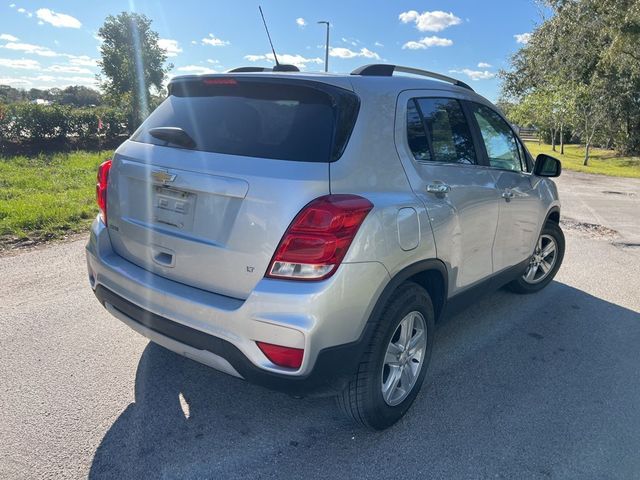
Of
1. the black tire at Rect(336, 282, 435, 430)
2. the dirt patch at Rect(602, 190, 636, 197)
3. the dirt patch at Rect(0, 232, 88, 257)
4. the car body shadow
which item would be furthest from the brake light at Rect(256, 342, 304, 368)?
the dirt patch at Rect(602, 190, 636, 197)

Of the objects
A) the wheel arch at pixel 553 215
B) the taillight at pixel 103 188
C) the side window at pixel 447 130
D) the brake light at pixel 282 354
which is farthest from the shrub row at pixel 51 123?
the brake light at pixel 282 354

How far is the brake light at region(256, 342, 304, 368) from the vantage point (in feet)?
7.06

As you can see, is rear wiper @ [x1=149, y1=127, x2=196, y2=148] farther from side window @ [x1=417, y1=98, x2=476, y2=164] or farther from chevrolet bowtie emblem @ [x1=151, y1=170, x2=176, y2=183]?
side window @ [x1=417, y1=98, x2=476, y2=164]

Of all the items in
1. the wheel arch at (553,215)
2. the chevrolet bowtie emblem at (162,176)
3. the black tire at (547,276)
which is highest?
the chevrolet bowtie emblem at (162,176)

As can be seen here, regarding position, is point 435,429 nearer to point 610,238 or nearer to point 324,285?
point 324,285

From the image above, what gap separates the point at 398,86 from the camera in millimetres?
2783

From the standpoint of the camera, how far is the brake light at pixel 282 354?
2.15 m

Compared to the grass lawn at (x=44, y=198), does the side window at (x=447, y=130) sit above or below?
above

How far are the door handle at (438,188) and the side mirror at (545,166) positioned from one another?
1.67 meters

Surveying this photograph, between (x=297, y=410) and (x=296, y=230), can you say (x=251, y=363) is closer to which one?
(x=296, y=230)

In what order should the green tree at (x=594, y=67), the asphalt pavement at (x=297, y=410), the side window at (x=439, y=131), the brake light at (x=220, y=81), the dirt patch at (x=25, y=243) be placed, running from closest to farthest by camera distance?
the asphalt pavement at (x=297, y=410) < the brake light at (x=220, y=81) < the side window at (x=439, y=131) < the dirt patch at (x=25, y=243) < the green tree at (x=594, y=67)

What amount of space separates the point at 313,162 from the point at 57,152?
1476 centimetres

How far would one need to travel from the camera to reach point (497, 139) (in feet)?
12.5

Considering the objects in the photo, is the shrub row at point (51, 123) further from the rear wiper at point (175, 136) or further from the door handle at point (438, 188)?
the door handle at point (438, 188)
